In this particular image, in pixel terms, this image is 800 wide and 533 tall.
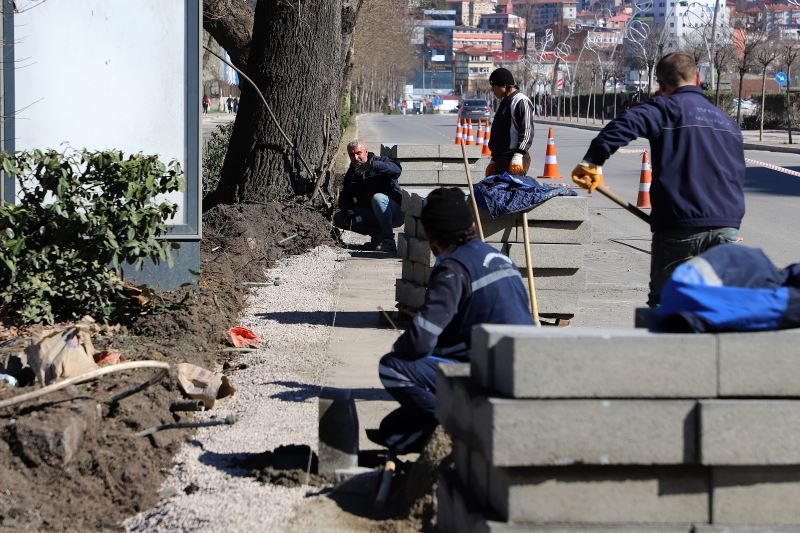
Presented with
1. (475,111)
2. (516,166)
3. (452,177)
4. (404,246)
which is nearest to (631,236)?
(452,177)

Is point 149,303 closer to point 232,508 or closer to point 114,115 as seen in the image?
point 114,115

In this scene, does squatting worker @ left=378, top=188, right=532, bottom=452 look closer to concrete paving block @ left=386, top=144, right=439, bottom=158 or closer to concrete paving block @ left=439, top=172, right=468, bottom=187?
concrete paving block @ left=439, top=172, right=468, bottom=187

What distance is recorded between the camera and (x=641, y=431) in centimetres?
360

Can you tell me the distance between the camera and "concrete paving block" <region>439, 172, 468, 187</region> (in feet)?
47.6

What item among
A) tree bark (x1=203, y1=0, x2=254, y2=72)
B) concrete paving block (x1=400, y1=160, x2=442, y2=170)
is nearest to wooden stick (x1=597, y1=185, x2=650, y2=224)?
concrete paving block (x1=400, y1=160, x2=442, y2=170)

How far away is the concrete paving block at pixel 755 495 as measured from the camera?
3.69m

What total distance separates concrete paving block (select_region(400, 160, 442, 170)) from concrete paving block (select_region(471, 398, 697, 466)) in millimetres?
11559

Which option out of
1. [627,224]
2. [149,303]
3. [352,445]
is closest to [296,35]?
[627,224]

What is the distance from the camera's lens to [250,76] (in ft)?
46.3

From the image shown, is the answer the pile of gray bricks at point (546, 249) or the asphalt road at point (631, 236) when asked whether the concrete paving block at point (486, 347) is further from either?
the asphalt road at point (631, 236)

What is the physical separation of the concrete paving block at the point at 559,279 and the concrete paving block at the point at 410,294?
0.82 metres

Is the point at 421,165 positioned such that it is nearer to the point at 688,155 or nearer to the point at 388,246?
the point at 388,246

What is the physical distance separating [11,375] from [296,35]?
854 cm

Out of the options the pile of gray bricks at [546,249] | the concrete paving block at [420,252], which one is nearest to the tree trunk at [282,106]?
the concrete paving block at [420,252]
